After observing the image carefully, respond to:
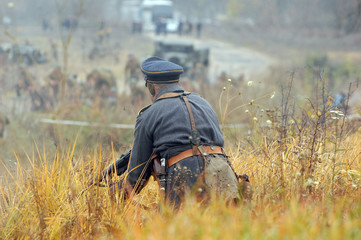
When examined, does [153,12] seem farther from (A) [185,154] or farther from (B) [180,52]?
(A) [185,154]

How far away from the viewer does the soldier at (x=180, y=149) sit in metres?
3.45

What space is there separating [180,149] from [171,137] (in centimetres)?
11

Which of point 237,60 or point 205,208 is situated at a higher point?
point 205,208

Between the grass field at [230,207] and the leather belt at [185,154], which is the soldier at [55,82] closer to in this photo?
the grass field at [230,207]

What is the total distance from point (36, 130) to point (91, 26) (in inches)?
1316

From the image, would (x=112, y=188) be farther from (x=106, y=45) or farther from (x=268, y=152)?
(x=106, y=45)

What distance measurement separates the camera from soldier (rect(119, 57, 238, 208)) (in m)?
3.45

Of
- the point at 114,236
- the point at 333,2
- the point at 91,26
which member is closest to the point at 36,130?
the point at 114,236

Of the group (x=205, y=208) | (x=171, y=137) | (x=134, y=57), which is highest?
(x=171, y=137)

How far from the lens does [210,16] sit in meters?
70.5

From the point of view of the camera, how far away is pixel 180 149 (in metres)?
3.52

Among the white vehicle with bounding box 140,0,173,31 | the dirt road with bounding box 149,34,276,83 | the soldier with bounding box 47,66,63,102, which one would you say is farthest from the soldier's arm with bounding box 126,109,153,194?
the white vehicle with bounding box 140,0,173,31

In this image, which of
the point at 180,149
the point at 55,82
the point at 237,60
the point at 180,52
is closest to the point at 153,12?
the point at 237,60

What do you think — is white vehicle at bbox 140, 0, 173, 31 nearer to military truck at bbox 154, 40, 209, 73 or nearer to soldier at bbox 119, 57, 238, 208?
military truck at bbox 154, 40, 209, 73
